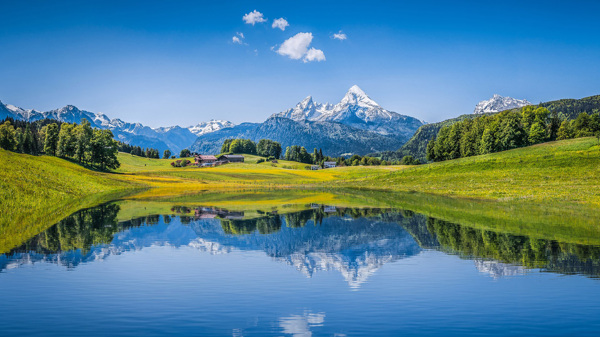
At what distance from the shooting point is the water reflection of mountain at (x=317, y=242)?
63.3 feet

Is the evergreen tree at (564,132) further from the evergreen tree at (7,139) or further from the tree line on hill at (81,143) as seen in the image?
the evergreen tree at (7,139)

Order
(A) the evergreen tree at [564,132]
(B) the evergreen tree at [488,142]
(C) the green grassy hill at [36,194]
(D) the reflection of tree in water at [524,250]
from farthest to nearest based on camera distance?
(A) the evergreen tree at [564,132], (B) the evergreen tree at [488,142], (C) the green grassy hill at [36,194], (D) the reflection of tree in water at [524,250]

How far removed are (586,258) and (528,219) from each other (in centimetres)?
1569

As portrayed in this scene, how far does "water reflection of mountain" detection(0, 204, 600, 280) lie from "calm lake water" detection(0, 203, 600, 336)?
0.40 ft

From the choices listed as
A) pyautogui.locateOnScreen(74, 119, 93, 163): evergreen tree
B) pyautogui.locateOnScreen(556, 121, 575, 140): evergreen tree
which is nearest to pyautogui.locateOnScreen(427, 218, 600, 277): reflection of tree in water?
pyautogui.locateOnScreen(74, 119, 93, 163): evergreen tree

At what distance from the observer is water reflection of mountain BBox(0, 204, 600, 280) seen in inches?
760

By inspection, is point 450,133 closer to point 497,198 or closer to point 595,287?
point 497,198

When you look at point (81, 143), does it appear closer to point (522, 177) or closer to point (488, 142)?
point (522, 177)

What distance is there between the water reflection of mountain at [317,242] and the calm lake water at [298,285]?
0.12 meters

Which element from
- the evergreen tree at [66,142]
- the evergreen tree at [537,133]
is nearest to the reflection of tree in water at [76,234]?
the evergreen tree at [66,142]

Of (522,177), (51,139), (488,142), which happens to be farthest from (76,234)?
(51,139)

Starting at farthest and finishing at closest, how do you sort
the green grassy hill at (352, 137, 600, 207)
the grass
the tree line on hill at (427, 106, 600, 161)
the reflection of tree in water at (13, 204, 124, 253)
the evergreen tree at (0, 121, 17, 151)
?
the evergreen tree at (0, 121, 17, 151), the tree line on hill at (427, 106, 600, 161), the green grassy hill at (352, 137, 600, 207), the grass, the reflection of tree in water at (13, 204, 124, 253)

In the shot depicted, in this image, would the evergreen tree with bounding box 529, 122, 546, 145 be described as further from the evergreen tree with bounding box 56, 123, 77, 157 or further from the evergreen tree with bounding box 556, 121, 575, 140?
the evergreen tree with bounding box 56, 123, 77, 157

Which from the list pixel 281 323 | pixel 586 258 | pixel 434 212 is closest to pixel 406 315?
pixel 281 323
